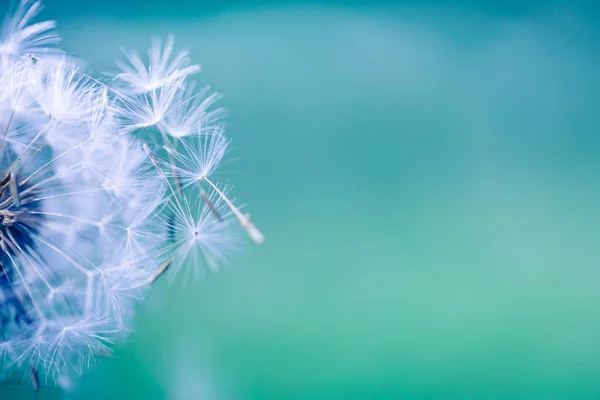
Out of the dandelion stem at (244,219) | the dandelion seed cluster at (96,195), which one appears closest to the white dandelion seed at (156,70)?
the dandelion seed cluster at (96,195)

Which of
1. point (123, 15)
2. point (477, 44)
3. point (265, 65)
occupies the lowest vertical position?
point (477, 44)

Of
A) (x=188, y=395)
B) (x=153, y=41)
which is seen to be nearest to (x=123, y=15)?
(x=153, y=41)

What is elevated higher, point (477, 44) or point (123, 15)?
point (123, 15)

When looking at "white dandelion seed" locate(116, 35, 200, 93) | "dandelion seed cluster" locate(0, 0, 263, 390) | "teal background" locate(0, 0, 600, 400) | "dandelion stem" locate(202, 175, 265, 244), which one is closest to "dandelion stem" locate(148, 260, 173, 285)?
"dandelion seed cluster" locate(0, 0, 263, 390)

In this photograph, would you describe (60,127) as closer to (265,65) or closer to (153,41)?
(153,41)

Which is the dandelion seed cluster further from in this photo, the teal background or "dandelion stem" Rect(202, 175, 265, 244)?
the teal background

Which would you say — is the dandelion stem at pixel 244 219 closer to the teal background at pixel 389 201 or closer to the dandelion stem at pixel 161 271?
the teal background at pixel 389 201
